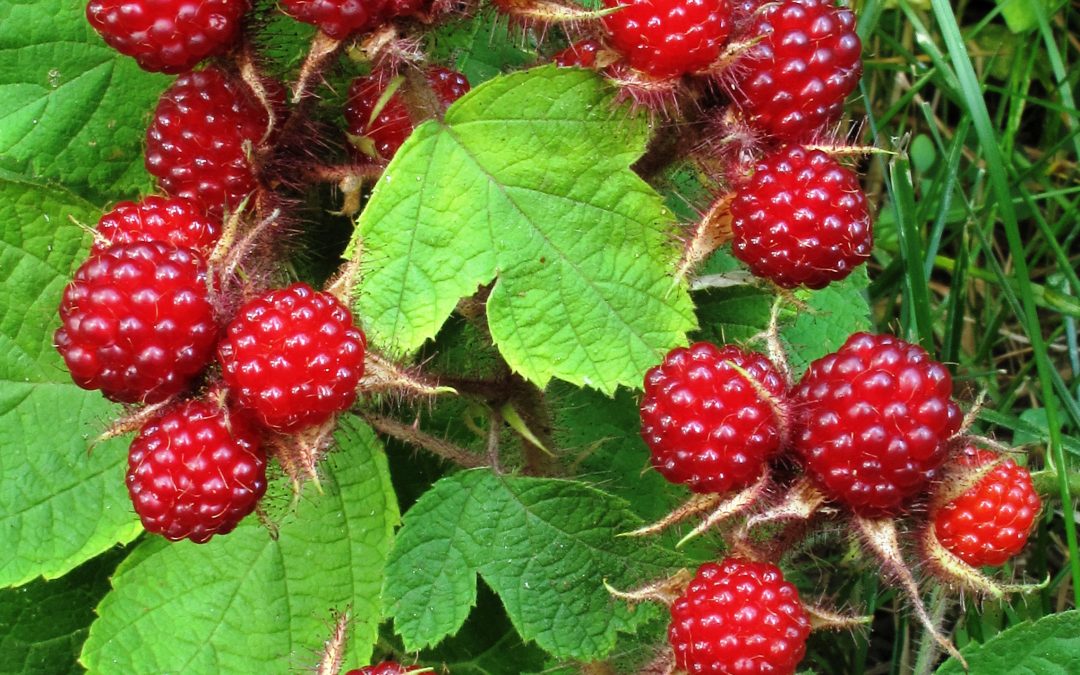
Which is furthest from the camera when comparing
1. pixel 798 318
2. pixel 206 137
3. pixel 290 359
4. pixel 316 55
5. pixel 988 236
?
pixel 988 236

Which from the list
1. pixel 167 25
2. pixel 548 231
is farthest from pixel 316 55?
pixel 548 231

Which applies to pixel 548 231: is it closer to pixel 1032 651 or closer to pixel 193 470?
pixel 193 470

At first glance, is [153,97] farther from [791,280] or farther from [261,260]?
[791,280]

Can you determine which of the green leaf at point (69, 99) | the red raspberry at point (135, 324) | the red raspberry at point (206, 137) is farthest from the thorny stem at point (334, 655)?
the green leaf at point (69, 99)

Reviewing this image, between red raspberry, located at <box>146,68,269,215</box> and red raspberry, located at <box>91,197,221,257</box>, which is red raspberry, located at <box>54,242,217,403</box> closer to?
red raspberry, located at <box>91,197,221,257</box>

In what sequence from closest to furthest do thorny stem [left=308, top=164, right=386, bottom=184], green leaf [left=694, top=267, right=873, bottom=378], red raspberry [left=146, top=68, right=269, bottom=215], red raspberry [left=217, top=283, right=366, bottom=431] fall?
red raspberry [left=217, top=283, right=366, bottom=431] → red raspberry [left=146, top=68, right=269, bottom=215] → thorny stem [left=308, top=164, right=386, bottom=184] → green leaf [left=694, top=267, right=873, bottom=378]

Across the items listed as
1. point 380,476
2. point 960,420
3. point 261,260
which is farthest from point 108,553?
point 960,420

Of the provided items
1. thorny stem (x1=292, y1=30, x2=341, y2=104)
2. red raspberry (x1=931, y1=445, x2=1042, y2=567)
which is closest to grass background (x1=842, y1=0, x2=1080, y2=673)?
red raspberry (x1=931, y1=445, x2=1042, y2=567)

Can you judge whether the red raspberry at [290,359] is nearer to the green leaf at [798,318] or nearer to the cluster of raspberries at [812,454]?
the cluster of raspberries at [812,454]
